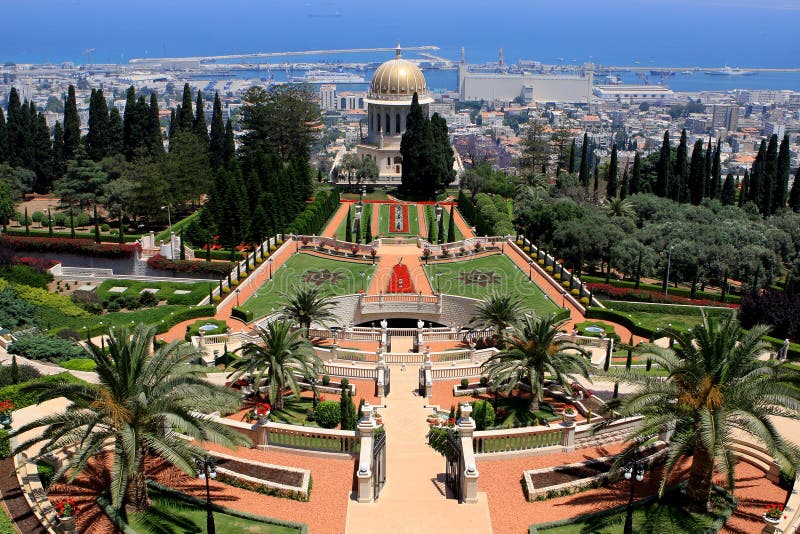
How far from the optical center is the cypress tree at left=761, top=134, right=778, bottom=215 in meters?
74.3

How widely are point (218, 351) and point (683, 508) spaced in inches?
948

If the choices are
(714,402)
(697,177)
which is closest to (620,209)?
(697,177)

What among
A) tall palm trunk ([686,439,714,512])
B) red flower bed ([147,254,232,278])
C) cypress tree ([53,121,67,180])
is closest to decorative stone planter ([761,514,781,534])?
tall palm trunk ([686,439,714,512])

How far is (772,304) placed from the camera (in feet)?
147

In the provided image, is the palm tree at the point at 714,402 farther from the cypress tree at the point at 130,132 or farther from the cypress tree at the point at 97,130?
the cypress tree at the point at 97,130

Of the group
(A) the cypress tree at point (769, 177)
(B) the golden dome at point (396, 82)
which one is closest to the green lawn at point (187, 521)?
(A) the cypress tree at point (769, 177)

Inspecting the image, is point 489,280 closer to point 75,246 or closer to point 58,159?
point 75,246

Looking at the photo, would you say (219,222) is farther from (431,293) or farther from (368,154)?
(368,154)

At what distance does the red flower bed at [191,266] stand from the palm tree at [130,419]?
31.7 metres

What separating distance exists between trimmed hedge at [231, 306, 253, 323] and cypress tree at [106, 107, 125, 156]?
38517mm

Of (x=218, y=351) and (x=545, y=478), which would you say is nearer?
(x=545, y=478)

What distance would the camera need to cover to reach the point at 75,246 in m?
59.4

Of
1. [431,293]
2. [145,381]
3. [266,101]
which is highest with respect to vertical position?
[266,101]

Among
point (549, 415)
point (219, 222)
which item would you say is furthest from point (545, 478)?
point (219, 222)
